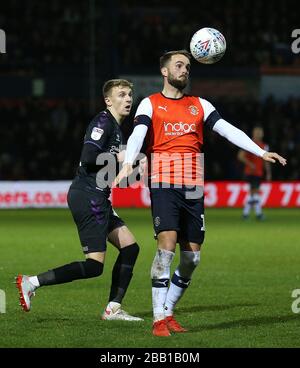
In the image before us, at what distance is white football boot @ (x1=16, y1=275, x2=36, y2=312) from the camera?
9.47m

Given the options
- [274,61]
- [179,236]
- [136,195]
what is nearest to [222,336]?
[179,236]

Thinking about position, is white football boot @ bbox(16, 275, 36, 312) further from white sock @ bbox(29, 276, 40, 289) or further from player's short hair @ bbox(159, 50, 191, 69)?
player's short hair @ bbox(159, 50, 191, 69)

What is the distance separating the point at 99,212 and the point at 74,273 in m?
0.64

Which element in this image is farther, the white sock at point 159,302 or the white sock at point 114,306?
the white sock at point 114,306

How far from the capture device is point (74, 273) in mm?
9680

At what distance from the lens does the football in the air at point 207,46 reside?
9.62 meters

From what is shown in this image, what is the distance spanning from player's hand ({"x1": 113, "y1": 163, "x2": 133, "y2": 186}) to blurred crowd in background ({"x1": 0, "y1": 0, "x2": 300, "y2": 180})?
73.5ft

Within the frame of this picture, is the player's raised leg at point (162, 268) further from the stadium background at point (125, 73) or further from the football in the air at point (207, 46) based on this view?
the stadium background at point (125, 73)

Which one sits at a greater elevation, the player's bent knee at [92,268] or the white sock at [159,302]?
the player's bent knee at [92,268]

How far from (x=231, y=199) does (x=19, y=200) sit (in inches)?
251

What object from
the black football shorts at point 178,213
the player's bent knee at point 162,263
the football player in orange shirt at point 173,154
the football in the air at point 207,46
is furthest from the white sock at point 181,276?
the football in the air at point 207,46

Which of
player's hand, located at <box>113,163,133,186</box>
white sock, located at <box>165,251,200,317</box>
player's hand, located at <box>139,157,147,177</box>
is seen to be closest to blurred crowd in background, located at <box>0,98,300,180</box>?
white sock, located at <box>165,251,200,317</box>

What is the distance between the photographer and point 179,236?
30.9 feet

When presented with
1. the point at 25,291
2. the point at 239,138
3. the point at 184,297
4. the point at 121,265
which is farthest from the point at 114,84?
the point at 184,297
